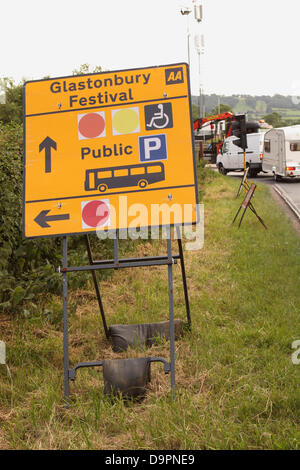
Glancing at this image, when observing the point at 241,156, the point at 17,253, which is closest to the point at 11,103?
the point at 241,156

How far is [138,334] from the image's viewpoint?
5.26m

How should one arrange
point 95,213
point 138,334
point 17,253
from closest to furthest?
point 95,213 → point 138,334 → point 17,253

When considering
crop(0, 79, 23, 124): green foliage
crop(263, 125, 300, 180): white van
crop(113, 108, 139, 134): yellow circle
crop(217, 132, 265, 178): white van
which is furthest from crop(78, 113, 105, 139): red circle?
crop(0, 79, 23, 124): green foliage

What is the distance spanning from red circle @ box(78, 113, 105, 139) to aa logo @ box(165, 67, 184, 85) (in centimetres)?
67

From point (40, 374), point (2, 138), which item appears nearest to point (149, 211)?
point (40, 374)

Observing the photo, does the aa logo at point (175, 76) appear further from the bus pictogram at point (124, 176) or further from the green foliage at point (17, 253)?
the green foliage at point (17, 253)

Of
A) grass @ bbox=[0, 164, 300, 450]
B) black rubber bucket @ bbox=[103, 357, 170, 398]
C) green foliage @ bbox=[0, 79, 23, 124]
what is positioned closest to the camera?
grass @ bbox=[0, 164, 300, 450]

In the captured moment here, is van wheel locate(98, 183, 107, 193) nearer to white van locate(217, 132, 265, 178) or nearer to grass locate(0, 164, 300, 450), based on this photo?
grass locate(0, 164, 300, 450)

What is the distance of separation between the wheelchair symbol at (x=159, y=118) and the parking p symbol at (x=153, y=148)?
0.09 m

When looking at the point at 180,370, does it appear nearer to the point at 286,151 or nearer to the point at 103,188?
the point at 103,188

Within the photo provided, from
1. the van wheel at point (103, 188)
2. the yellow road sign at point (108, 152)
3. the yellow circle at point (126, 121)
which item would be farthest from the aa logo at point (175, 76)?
the van wheel at point (103, 188)

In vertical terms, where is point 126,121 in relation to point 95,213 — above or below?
above

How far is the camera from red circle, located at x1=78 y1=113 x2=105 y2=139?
14.5 feet

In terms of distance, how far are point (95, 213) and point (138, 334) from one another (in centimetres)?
159
